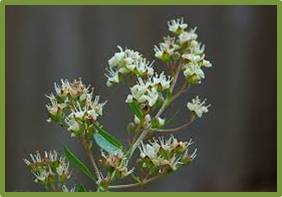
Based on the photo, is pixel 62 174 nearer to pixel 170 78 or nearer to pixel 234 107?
pixel 170 78

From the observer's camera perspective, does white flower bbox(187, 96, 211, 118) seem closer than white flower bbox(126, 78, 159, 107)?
No

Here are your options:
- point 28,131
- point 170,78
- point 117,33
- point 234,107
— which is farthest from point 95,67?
point 170,78

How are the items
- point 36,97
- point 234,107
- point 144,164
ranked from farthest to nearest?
point 234,107 → point 36,97 → point 144,164

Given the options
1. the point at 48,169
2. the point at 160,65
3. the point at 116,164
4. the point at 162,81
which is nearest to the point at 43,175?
the point at 48,169

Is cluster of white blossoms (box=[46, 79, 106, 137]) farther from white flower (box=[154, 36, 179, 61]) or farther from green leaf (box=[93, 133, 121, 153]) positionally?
white flower (box=[154, 36, 179, 61])

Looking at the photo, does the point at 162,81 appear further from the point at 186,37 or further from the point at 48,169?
the point at 48,169

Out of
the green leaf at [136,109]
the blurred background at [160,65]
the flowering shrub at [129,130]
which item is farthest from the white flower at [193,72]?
the blurred background at [160,65]

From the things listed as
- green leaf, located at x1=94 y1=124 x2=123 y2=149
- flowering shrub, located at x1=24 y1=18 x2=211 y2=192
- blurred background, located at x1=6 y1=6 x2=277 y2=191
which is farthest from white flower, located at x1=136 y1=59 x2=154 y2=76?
blurred background, located at x1=6 y1=6 x2=277 y2=191
